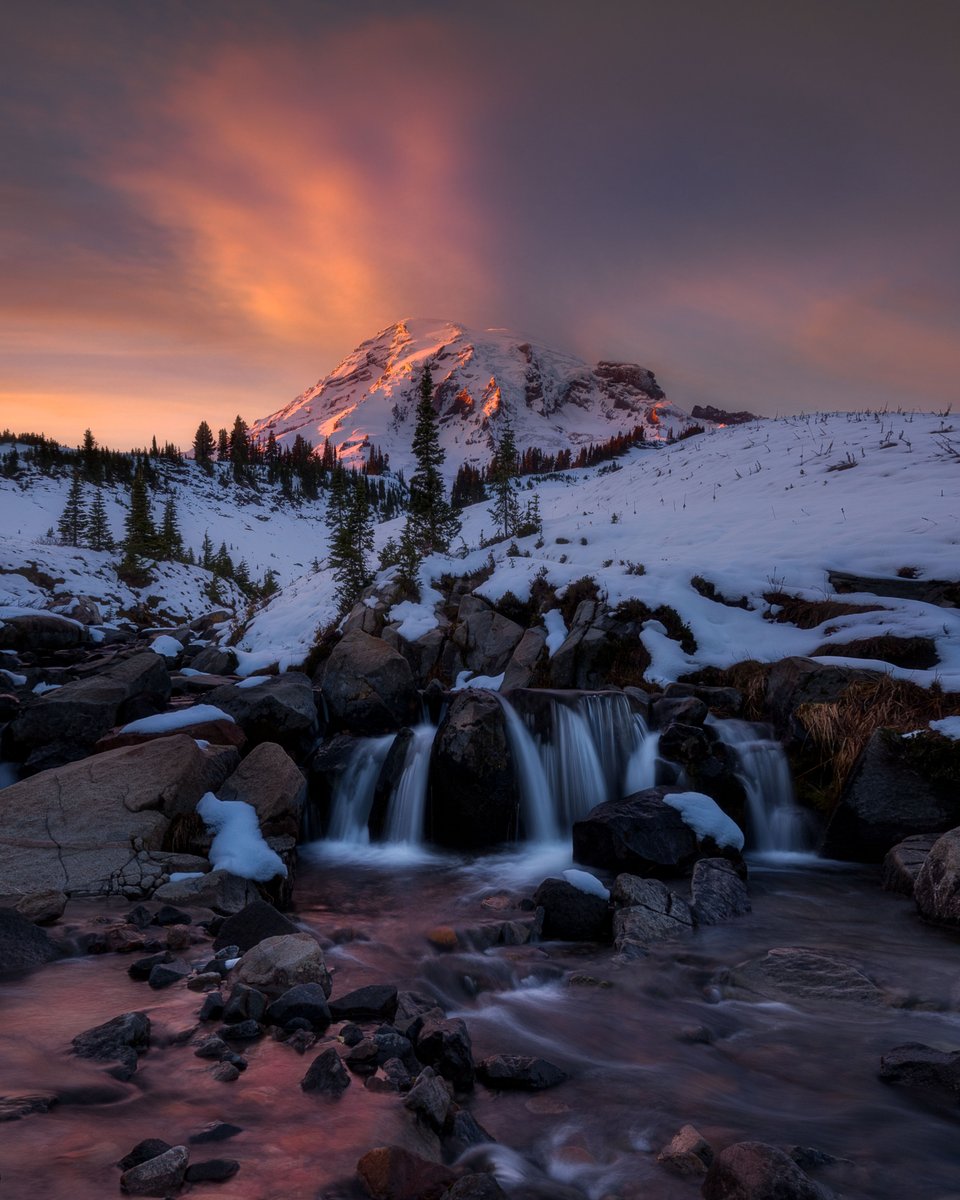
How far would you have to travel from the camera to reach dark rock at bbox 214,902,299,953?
229 inches

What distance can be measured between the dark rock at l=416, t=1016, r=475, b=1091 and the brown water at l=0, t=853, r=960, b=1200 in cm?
15

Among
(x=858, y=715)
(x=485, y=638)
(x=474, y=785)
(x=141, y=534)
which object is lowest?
(x=474, y=785)

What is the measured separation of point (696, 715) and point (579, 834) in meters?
3.52

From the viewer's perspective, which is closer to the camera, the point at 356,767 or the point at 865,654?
the point at 865,654

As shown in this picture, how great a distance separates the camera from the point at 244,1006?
456 cm

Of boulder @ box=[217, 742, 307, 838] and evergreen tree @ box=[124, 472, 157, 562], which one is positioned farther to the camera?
evergreen tree @ box=[124, 472, 157, 562]

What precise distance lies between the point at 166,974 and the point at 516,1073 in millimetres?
2989

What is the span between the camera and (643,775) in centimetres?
1134

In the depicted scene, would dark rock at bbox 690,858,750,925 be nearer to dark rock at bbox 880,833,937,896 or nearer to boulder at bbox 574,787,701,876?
boulder at bbox 574,787,701,876

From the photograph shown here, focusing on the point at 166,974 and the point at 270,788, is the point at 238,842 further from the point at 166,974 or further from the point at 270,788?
the point at 166,974

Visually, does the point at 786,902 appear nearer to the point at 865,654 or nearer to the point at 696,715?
the point at 696,715

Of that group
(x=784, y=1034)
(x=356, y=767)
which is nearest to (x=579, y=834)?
(x=784, y=1034)

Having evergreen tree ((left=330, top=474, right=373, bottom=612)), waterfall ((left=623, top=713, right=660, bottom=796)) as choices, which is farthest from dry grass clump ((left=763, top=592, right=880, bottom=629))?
evergreen tree ((left=330, top=474, right=373, bottom=612))

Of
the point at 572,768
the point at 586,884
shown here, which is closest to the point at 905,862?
the point at 586,884
